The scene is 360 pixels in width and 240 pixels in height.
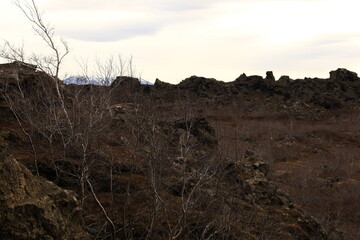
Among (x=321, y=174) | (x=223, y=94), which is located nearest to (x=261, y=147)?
(x=321, y=174)

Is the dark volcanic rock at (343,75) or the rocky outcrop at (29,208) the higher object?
the dark volcanic rock at (343,75)

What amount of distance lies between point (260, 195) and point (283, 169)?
47.4ft

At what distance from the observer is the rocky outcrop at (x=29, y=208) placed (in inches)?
151

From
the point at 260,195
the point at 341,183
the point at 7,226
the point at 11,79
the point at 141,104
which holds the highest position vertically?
the point at 11,79

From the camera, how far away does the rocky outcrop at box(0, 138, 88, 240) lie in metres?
3.84

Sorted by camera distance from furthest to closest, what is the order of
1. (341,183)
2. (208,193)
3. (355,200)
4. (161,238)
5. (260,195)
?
(341,183) < (355,200) < (260,195) < (208,193) < (161,238)

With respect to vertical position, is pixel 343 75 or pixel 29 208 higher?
pixel 343 75

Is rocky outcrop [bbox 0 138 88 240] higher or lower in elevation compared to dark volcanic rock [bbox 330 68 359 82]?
lower

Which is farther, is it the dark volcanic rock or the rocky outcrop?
the dark volcanic rock

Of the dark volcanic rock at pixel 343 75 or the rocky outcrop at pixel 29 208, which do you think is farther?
the dark volcanic rock at pixel 343 75

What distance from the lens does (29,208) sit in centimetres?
400

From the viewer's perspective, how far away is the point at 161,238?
7008 mm

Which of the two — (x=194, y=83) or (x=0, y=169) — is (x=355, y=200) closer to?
(x=0, y=169)

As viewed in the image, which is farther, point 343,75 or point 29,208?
point 343,75
